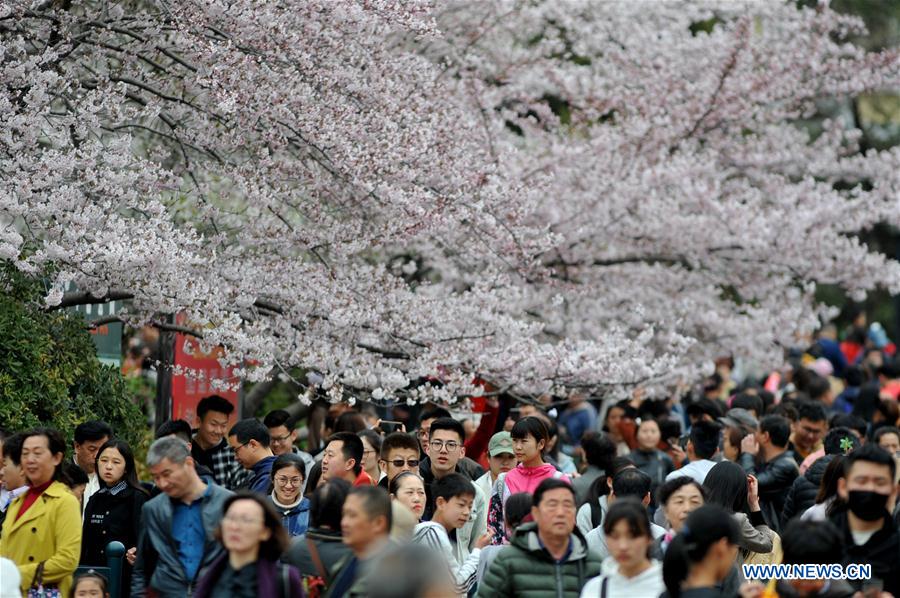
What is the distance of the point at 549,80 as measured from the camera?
17250 mm

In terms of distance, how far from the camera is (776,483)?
10.4m

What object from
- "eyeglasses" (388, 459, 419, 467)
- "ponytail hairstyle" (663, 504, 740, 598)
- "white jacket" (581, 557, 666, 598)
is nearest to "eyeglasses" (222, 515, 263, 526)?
"white jacket" (581, 557, 666, 598)

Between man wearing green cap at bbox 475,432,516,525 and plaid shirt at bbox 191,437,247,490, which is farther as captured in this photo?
plaid shirt at bbox 191,437,247,490

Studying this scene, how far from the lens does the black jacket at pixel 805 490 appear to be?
370 inches

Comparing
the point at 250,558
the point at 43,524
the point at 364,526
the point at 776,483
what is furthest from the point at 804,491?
the point at 43,524

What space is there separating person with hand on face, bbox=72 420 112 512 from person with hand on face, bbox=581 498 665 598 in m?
4.50

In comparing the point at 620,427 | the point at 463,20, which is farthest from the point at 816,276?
the point at 463,20

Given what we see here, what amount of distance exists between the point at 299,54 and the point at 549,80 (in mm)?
6533

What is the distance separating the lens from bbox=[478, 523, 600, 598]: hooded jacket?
6.95 metres

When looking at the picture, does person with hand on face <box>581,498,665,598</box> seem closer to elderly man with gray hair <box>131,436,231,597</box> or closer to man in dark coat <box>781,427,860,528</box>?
elderly man with gray hair <box>131,436,231,597</box>

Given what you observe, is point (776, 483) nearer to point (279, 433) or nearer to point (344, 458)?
point (344, 458)

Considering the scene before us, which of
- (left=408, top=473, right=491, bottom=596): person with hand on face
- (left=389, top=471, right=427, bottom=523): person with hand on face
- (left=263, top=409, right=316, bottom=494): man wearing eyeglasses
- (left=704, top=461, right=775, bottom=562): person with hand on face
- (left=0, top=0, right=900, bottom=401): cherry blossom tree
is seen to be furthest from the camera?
(left=263, top=409, right=316, bottom=494): man wearing eyeglasses

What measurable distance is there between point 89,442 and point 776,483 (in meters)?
4.90

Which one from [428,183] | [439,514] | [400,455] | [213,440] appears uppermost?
[428,183]
